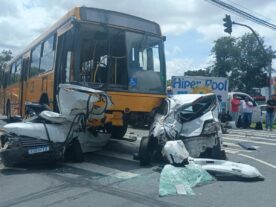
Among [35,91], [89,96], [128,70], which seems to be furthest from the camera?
[35,91]

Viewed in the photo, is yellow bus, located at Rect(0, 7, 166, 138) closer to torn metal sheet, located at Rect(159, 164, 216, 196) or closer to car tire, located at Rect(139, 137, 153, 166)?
car tire, located at Rect(139, 137, 153, 166)

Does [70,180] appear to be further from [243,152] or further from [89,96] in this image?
[243,152]

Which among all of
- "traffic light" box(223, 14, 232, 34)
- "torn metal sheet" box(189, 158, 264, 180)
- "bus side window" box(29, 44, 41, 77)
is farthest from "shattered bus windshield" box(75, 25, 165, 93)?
"traffic light" box(223, 14, 232, 34)

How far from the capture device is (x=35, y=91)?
14.2 m

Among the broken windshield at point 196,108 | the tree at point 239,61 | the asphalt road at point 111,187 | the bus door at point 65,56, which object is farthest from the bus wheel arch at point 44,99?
the tree at point 239,61

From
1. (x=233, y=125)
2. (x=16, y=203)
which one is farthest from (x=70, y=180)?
(x=233, y=125)

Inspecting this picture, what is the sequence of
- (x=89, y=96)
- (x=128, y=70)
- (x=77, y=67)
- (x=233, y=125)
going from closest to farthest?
(x=89, y=96)
(x=77, y=67)
(x=128, y=70)
(x=233, y=125)

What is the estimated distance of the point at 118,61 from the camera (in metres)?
11.0

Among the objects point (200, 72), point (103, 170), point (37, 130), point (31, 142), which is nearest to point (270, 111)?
point (103, 170)

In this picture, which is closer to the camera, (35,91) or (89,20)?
(89,20)

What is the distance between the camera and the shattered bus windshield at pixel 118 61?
1066 centimetres

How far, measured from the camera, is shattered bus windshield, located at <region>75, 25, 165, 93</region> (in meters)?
10.7

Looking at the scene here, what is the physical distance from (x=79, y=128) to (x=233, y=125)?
1210 cm

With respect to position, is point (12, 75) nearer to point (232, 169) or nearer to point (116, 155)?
point (116, 155)
